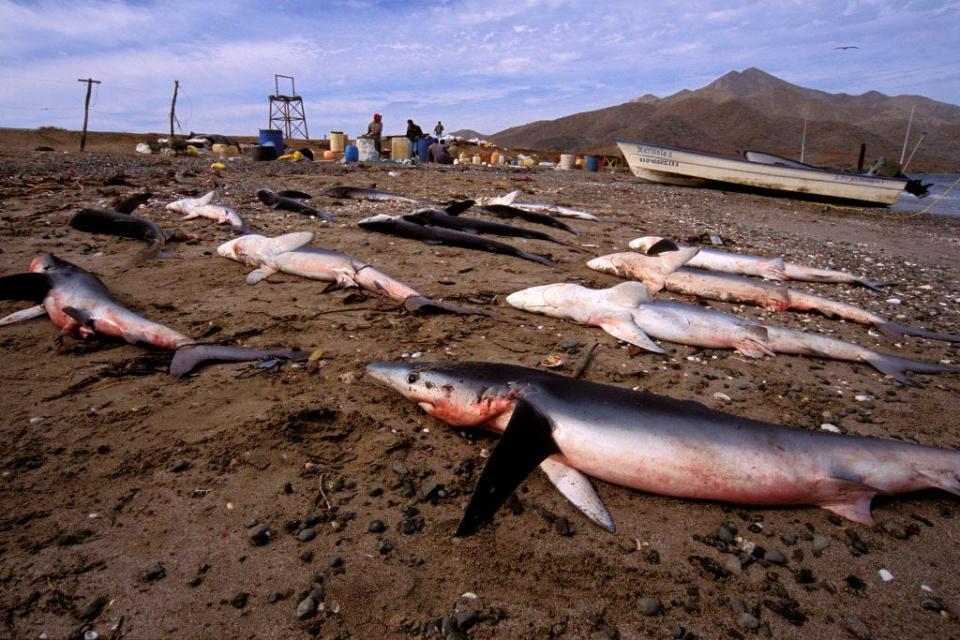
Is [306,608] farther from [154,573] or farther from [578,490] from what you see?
[578,490]

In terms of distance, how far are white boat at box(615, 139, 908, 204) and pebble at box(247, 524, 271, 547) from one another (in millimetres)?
18789

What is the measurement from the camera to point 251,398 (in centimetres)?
312

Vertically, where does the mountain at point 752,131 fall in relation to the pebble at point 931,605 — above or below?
above

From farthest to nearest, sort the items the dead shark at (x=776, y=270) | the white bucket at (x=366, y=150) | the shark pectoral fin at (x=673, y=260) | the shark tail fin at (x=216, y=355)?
the white bucket at (x=366, y=150) < the dead shark at (x=776, y=270) < the shark pectoral fin at (x=673, y=260) < the shark tail fin at (x=216, y=355)

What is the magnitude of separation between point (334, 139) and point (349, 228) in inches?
684

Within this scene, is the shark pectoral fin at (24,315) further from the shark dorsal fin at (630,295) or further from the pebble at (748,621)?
the pebble at (748,621)

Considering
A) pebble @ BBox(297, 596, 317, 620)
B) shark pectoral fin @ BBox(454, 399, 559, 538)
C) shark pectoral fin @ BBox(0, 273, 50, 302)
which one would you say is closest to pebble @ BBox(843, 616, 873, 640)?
shark pectoral fin @ BBox(454, 399, 559, 538)

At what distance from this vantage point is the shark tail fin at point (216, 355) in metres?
3.45

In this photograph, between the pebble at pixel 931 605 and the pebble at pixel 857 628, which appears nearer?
the pebble at pixel 857 628

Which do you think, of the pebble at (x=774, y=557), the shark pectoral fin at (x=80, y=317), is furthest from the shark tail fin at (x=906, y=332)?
the shark pectoral fin at (x=80, y=317)

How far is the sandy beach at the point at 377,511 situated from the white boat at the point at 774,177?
14.4m

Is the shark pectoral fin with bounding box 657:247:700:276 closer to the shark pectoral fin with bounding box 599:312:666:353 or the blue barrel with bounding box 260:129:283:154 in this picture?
the shark pectoral fin with bounding box 599:312:666:353

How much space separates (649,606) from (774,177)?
1898 cm

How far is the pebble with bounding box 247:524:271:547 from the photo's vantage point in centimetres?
209
